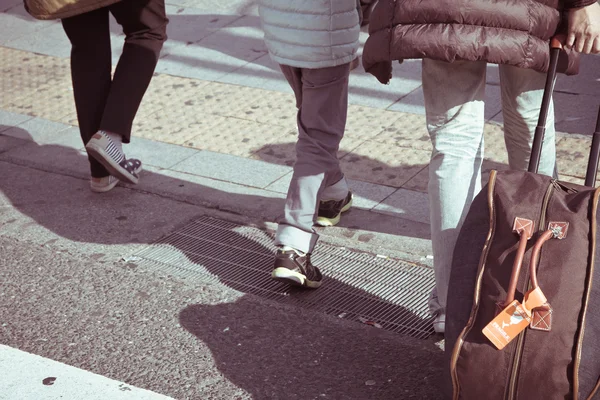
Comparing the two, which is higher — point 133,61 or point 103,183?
point 133,61

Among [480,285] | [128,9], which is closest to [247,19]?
[128,9]

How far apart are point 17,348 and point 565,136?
2.97m

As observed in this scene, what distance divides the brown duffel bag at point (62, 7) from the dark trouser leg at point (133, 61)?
0.32 meters

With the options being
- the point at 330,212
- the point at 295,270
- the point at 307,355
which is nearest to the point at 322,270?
the point at 295,270

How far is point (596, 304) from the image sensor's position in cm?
253

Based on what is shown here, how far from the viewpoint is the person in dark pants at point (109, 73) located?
14.7 ft

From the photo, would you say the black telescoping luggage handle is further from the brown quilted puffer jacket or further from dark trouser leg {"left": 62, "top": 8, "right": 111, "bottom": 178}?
dark trouser leg {"left": 62, "top": 8, "right": 111, "bottom": 178}

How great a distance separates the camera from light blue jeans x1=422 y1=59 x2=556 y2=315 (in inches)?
118

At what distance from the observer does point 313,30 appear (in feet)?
11.3

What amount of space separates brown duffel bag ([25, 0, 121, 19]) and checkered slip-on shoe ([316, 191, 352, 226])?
127 centimetres

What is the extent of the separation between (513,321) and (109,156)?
2512 millimetres

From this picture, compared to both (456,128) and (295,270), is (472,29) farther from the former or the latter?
(295,270)

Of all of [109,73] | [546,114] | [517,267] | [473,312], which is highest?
[546,114]

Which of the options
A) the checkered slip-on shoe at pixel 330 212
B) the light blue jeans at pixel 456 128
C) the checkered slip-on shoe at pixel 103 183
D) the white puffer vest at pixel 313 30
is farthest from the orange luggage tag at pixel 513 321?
the checkered slip-on shoe at pixel 103 183
